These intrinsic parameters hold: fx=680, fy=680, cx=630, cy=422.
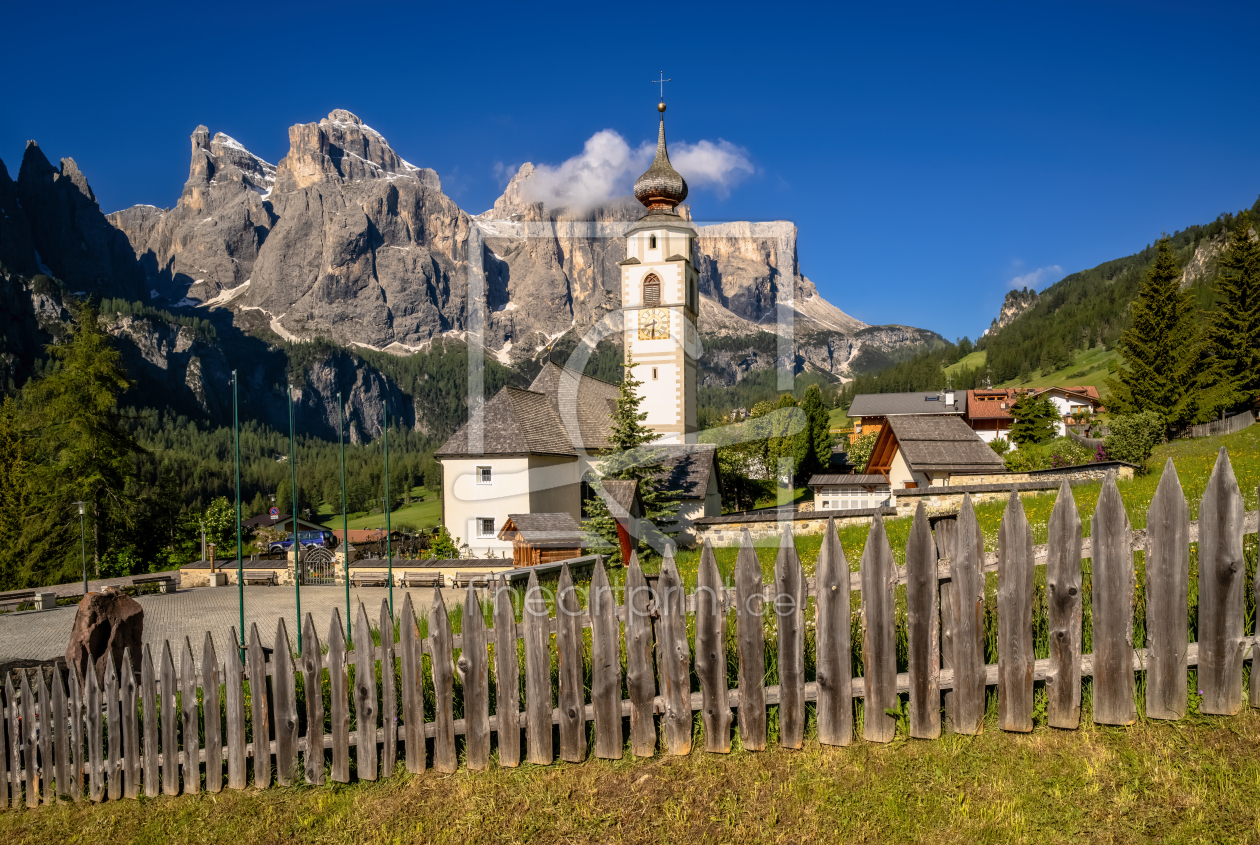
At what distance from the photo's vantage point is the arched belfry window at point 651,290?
A: 35.9 m

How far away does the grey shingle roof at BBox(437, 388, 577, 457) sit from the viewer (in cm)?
2920

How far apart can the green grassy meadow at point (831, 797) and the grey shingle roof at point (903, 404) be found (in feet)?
304

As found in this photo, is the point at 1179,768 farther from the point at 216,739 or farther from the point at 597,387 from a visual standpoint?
the point at 597,387

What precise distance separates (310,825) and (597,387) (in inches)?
1344

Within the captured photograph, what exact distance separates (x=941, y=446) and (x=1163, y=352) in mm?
19594

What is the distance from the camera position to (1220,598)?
11.8ft

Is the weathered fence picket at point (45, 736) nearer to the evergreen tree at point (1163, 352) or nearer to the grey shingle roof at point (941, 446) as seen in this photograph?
the grey shingle roof at point (941, 446)

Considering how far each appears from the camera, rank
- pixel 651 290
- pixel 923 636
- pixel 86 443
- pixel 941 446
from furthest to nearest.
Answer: pixel 651 290 → pixel 86 443 → pixel 941 446 → pixel 923 636

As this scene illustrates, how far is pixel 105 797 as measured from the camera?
527cm

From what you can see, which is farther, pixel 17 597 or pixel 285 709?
pixel 17 597

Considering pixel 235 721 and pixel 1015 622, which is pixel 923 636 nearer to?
pixel 1015 622

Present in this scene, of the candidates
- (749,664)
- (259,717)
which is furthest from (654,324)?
(749,664)

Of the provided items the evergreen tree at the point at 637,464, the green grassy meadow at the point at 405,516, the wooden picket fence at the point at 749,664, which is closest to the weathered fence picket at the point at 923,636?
the wooden picket fence at the point at 749,664

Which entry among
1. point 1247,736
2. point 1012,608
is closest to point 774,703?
point 1012,608
